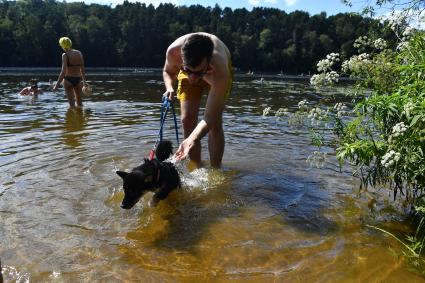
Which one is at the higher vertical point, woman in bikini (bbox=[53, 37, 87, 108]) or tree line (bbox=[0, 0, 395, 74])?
tree line (bbox=[0, 0, 395, 74])

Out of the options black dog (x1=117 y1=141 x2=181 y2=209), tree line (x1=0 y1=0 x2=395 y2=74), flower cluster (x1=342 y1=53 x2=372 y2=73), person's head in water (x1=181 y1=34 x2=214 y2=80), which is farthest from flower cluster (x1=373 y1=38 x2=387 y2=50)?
tree line (x1=0 y1=0 x2=395 y2=74)

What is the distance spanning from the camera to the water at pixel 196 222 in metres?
3.25

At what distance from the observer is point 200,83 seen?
5.38 metres

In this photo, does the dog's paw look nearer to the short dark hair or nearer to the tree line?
the short dark hair

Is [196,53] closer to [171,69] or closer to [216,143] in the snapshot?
[171,69]

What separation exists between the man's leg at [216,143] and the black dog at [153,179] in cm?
64

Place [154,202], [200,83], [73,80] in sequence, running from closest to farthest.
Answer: [154,202] → [200,83] → [73,80]

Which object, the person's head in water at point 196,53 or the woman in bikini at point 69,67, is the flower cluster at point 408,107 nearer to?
the person's head in water at point 196,53

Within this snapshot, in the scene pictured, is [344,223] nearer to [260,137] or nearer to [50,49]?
[260,137]

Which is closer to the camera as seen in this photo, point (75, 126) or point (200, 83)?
point (200, 83)

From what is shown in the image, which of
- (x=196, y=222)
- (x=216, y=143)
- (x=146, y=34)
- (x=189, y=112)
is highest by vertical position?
(x=146, y=34)

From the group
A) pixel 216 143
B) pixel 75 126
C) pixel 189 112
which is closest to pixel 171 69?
pixel 189 112

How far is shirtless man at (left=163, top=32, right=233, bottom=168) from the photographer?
3855 mm

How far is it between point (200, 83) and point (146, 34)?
327ft
